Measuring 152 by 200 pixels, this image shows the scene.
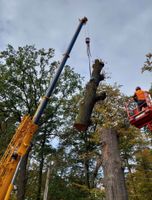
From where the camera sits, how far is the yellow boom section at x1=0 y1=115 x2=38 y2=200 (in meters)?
7.54

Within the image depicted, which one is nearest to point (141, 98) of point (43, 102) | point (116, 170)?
point (43, 102)

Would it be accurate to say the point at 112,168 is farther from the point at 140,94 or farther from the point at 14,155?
the point at 140,94

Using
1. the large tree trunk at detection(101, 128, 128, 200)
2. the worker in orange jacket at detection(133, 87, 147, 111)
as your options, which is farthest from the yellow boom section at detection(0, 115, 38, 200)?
Answer: the worker in orange jacket at detection(133, 87, 147, 111)

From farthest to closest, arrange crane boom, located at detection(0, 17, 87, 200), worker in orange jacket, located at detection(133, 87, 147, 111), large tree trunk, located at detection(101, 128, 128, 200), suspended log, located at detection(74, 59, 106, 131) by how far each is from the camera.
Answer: worker in orange jacket, located at detection(133, 87, 147, 111) < crane boom, located at detection(0, 17, 87, 200) < suspended log, located at detection(74, 59, 106, 131) < large tree trunk, located at detection(101, 128, 128, 200)

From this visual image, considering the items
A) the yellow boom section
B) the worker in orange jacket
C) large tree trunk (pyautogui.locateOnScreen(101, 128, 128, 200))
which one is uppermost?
the worker in orange jacket

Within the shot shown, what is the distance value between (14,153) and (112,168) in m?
3.33

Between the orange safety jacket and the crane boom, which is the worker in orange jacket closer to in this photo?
the orange safety jacket

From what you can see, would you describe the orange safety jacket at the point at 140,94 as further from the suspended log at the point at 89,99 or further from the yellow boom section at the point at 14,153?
the yellow boom section at the point at 14,153

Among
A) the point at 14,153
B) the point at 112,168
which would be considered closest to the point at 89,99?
the point at 112,168

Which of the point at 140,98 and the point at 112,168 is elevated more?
the point at 140,98

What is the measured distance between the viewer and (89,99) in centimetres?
639

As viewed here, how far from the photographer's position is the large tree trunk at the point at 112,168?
536 centimetres

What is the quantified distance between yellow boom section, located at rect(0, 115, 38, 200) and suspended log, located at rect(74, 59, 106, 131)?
241cm

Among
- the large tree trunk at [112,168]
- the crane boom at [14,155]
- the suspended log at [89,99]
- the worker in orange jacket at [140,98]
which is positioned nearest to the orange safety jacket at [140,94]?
the worker in orange jacket at [140,98]
